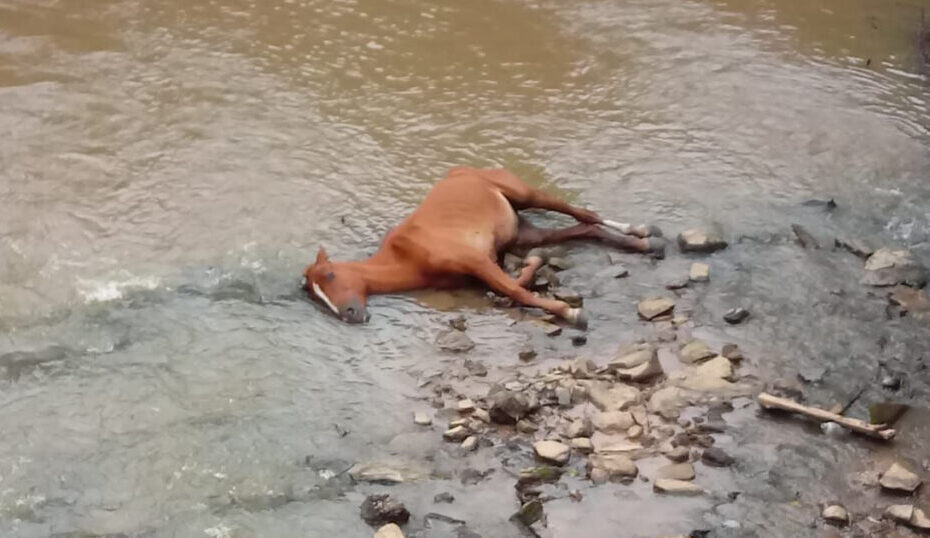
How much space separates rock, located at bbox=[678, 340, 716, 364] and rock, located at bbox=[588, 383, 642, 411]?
363mm

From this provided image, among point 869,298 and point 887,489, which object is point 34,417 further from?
point 869,298

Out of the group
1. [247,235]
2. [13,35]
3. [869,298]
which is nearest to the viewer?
[869,298]

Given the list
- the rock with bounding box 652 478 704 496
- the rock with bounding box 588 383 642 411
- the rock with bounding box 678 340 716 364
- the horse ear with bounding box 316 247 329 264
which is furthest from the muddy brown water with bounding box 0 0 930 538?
the rock with bounding box 588 383 642 411

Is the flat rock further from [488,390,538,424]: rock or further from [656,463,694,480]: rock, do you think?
[488,390,538,424]: rock

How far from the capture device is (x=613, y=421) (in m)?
4.57

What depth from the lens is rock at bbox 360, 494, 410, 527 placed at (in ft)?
13.4

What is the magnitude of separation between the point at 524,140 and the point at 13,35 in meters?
4.75

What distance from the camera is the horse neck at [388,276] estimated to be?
5.64 m

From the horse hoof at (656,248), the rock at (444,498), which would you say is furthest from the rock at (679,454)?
the horse hoof at (656,248)

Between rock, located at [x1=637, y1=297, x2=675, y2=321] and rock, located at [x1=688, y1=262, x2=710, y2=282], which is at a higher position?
rock, located at [x1=688, y1=262, x2=710, y2=282]

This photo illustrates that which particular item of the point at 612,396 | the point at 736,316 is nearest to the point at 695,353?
the point at 736,316

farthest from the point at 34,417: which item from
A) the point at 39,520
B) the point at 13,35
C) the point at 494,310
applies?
the point at 13,35

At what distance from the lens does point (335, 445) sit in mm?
4578

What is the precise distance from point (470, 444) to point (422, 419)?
30 cm
